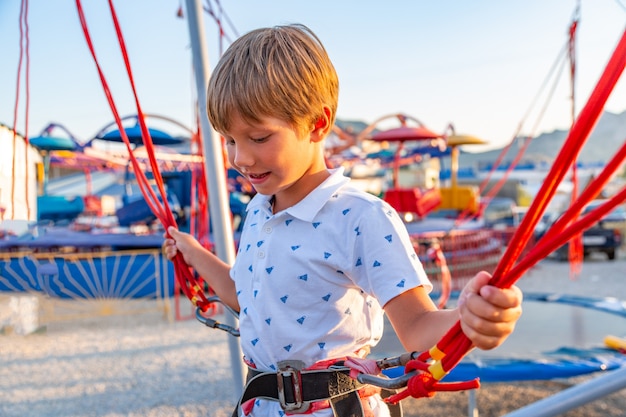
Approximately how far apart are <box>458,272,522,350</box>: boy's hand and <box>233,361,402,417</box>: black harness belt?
300 millimetres

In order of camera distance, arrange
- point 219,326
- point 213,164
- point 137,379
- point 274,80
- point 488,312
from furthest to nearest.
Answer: point 137,379 < point 213,164 < point 219,326 < point 274,80 < point 488,312

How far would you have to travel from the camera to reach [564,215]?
54cm

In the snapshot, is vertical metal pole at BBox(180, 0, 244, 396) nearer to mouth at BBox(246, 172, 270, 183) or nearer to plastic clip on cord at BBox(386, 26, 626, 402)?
mouth at BBox(246, 172, 270, 183)

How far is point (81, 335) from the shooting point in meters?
4.06

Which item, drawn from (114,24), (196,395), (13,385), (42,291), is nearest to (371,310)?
(114,24)

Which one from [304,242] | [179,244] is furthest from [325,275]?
[179,244]

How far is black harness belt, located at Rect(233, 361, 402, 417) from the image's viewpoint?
812 millimetres

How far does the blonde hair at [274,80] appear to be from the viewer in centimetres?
76

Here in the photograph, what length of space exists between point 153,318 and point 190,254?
11.9 feet

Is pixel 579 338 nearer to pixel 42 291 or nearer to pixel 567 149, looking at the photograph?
pixel 567 149

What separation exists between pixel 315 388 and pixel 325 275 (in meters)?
0.16

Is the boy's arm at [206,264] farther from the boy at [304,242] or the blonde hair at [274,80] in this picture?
the blonde hair at [274,80]

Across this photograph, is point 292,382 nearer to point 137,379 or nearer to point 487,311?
point 487,311

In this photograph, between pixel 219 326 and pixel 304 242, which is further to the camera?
pixel 219 326
